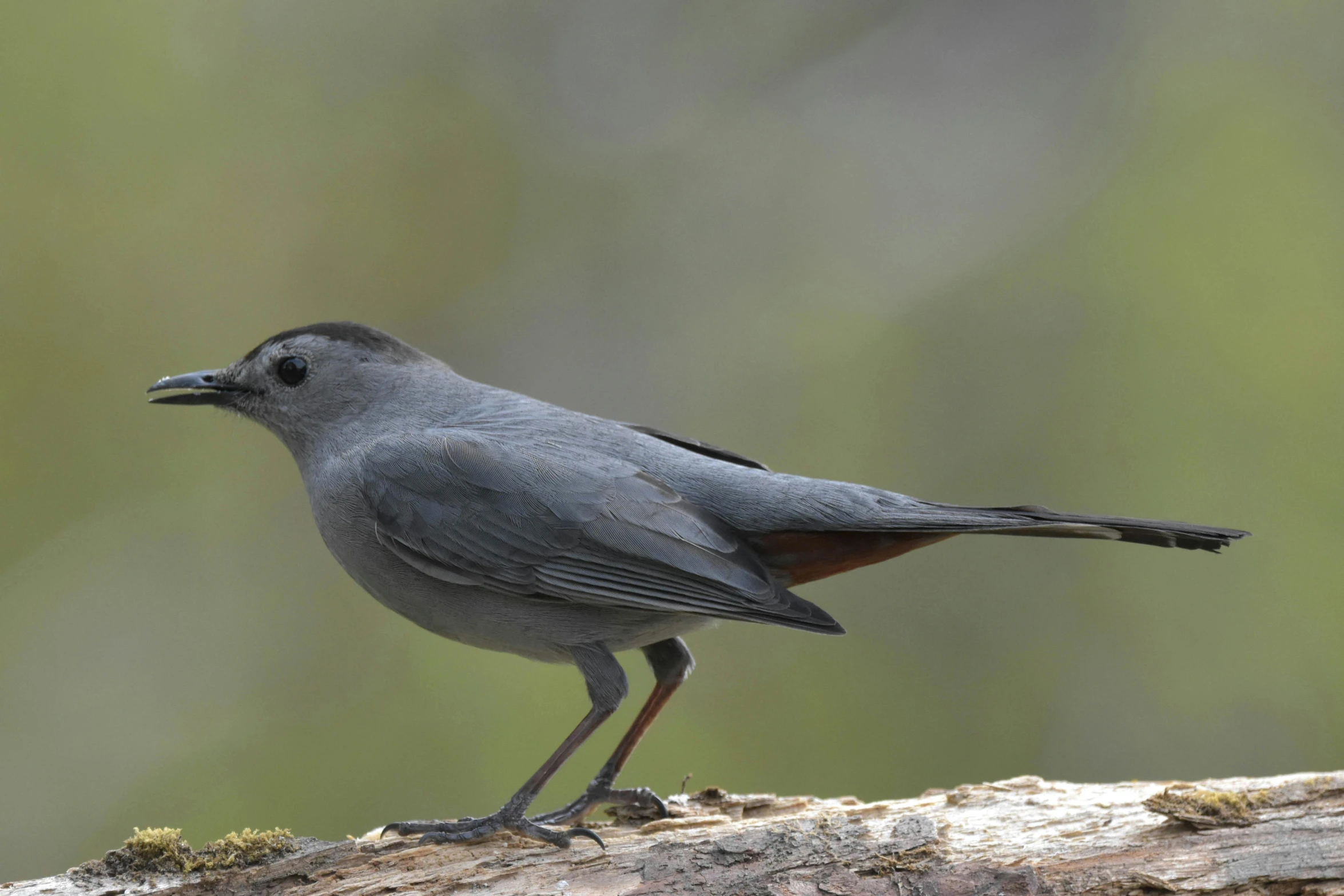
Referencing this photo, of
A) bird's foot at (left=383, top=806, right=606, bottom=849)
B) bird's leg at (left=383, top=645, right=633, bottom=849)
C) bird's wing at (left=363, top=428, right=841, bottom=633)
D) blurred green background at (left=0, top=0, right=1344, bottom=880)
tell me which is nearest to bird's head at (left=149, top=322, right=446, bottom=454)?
bird's wing at (left=363, top=428, right=841, bottom=633)

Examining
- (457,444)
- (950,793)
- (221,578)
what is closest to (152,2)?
(221,578)

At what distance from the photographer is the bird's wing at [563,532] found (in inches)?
149

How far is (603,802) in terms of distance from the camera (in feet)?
14.3

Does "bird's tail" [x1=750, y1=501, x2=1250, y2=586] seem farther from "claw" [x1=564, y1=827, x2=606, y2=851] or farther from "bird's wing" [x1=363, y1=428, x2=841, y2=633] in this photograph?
"claw" [x1=564, y1=827, x2=606, y2=851]

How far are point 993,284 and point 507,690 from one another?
3.90 meters

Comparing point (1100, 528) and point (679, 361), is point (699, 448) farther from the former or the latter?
point (679, 361)

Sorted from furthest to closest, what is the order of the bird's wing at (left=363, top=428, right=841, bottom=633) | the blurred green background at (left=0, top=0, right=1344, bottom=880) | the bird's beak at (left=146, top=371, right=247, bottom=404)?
the blurred green background at (left=0, top=0, right=1344, bottom=880) → the bird's beak at (left=146, top=371, right=247, bottom=404) → the bird's wing at (left=363, top=428, right=841, bottom=633)

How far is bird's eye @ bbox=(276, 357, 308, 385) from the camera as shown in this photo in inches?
184

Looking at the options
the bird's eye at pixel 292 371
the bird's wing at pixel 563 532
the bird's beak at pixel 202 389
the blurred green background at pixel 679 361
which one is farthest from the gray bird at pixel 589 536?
the blurred green background at pixel 679 361

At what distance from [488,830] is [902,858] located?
1403mm

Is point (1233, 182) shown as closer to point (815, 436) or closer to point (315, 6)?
point (815, 436)

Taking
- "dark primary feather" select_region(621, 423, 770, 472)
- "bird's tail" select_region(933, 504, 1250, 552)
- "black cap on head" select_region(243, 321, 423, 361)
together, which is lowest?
"bird's tail" select_region(933, 504, 1250, 552)

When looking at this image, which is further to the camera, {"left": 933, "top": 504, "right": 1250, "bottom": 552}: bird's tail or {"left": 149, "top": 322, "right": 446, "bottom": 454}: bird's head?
{"left": 149, "top": 322, "right": 446, "bottom": 454}: bird's head

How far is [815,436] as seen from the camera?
6945 millimetres
